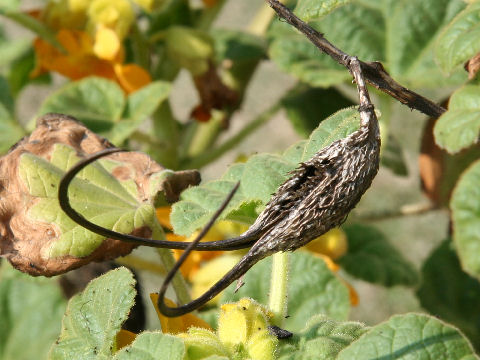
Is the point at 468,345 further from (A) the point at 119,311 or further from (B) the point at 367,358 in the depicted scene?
(A) the point at 119,311

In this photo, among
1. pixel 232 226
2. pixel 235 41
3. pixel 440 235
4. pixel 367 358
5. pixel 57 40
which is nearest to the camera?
pixel 367 358

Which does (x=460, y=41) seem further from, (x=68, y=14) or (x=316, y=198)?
(x=68, y=14)

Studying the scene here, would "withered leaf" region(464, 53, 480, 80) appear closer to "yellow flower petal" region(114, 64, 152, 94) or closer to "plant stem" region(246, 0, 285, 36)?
"yellow flower petal" region(114, 64, 152, 94)

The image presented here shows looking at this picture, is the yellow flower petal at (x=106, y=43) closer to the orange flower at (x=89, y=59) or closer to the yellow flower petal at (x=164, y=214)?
the orange flower at (x=89, y=59)

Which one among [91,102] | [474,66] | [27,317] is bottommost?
[27,317]

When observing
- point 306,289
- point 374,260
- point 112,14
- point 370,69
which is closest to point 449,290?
point 374,260

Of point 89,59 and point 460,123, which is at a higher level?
point 460,123

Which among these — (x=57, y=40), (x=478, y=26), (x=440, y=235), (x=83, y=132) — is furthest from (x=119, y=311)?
(x=440, y=235)
